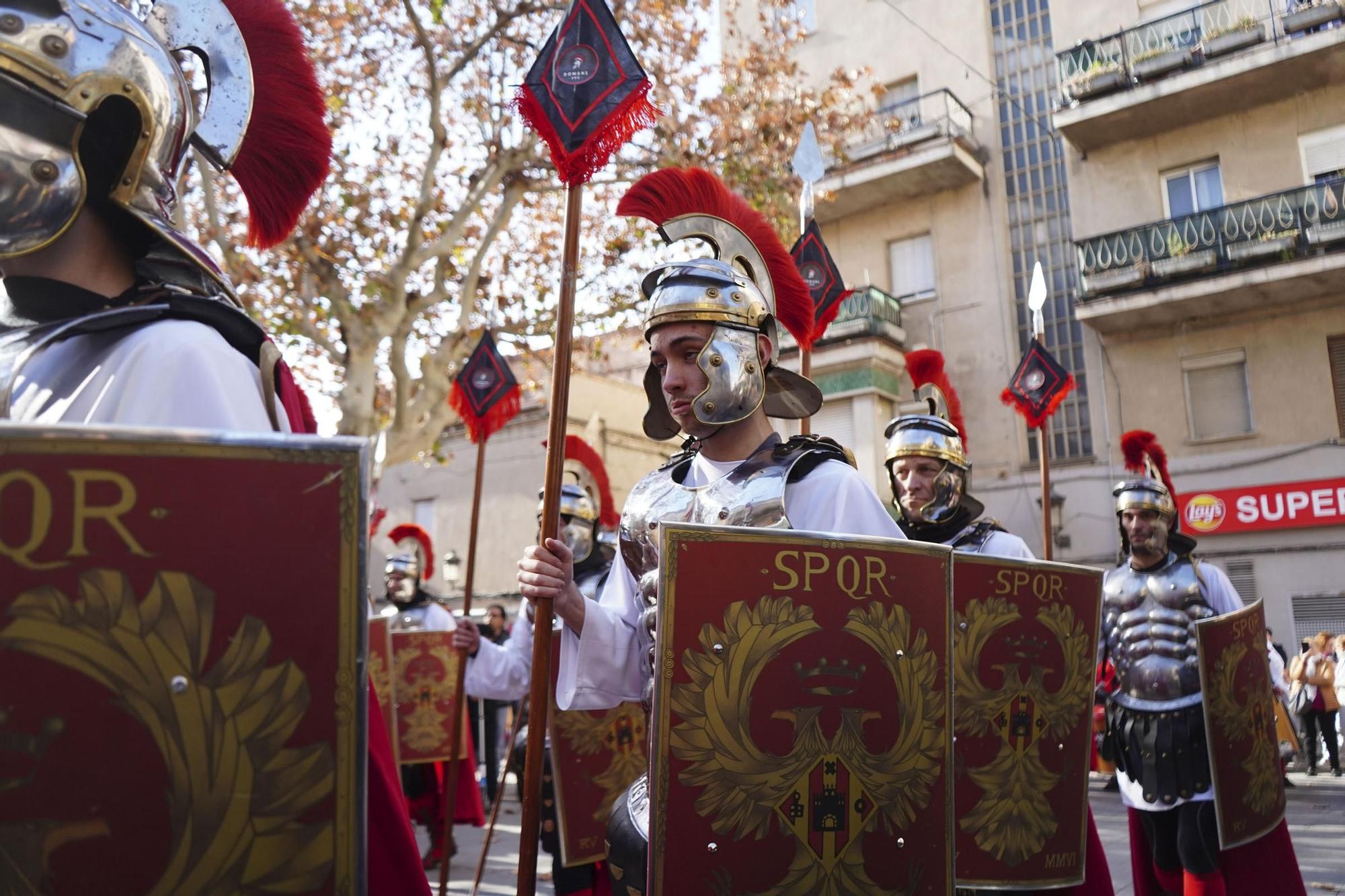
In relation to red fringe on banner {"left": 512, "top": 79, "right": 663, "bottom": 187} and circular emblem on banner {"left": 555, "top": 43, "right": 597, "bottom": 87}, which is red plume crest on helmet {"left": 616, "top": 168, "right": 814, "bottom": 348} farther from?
circular emblem on banner {"left": 555, "top": 43, "right": 597, "bottom": 87}

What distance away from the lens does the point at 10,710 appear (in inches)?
45.0

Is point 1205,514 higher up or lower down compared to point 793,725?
higher up

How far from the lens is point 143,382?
1.41 meters

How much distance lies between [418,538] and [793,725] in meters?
7.68

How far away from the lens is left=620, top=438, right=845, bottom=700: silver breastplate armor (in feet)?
8.16

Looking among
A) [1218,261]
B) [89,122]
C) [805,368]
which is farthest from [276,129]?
[1218,261]

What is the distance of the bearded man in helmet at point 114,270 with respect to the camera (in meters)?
1.44

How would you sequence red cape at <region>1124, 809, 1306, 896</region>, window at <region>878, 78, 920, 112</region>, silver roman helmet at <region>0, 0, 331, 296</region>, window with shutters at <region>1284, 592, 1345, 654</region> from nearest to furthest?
silver roman helmet at <region>0, 0, 331, 296</region>, red cape at <region>1124, 809, 1306, 896</region>, window with shutters at <region>1284, 592, 1345, 654</region>, window at <region>878, 78, 920, 112</region>

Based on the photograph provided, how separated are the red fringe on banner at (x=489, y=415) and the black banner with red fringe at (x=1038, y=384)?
3.17m

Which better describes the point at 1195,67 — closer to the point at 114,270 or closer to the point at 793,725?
the point at 793,725

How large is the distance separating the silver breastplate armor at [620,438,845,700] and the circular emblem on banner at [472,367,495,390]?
3.58 meters

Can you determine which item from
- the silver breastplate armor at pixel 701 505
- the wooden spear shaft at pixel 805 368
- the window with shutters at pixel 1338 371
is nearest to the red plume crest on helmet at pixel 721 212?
the wooden spear shaft at pixel 805 368

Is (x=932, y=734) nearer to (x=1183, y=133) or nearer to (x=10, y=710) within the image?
(x=10, y=710)

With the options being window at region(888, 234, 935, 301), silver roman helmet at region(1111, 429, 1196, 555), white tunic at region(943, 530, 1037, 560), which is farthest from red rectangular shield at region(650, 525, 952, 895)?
window at region(888, 234, 935, 301)
